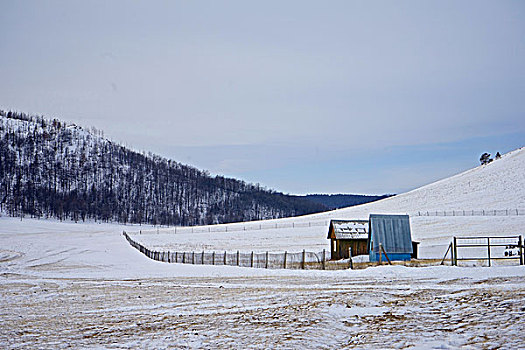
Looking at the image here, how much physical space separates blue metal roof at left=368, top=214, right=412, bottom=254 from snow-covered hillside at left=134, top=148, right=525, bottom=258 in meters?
7.49

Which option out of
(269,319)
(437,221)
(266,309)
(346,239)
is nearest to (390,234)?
(346,239)

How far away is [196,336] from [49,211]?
547 feet

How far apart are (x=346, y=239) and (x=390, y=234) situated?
14.1 feet

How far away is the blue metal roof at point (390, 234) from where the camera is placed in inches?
1377

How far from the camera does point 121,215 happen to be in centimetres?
17712

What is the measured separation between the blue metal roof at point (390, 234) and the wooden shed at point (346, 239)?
3513 mm

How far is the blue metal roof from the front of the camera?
115 feet

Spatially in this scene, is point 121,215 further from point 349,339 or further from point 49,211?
point 349,339

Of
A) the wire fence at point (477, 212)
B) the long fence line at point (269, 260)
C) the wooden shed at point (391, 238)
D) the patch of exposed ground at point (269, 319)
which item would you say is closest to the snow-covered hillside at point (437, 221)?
the wire fence at point (477, 212)

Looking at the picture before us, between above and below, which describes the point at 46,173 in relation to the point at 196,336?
above

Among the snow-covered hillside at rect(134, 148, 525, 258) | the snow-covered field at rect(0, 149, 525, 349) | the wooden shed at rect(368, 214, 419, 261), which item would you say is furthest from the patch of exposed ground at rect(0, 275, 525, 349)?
the snow-covered hillside at rect(134, 148, 525, 258)

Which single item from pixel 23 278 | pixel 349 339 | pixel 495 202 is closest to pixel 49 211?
pixel 495 202

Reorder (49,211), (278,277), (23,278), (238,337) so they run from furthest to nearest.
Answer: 1. (49,211)
2. (23,278)
3. (278,277)
4. (238,337)

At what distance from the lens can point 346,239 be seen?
128ft
